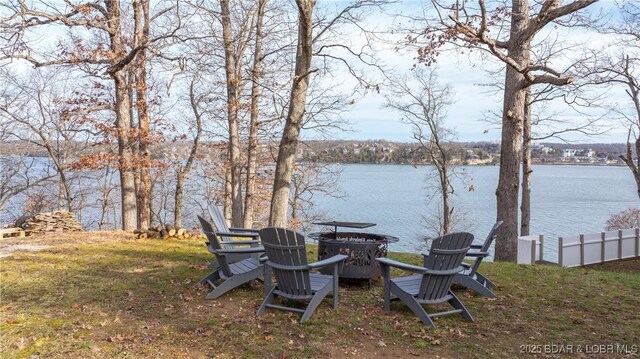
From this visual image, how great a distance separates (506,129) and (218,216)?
572 cm

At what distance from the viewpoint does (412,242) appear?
2417 centimetres

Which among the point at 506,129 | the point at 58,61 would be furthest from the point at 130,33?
the point at 506,129

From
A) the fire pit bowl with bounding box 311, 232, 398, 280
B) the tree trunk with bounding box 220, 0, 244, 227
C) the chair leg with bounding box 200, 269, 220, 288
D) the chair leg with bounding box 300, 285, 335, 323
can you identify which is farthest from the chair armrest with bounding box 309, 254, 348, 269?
the tree trunk with bounding box 220, 0, 244, 227

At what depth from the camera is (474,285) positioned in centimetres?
525

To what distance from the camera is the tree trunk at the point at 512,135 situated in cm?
875

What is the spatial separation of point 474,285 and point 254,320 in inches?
97.2

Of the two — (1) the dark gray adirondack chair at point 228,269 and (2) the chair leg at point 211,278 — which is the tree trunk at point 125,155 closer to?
(2) the chair leg at point 211,278

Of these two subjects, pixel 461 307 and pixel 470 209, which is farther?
pixel 470 209

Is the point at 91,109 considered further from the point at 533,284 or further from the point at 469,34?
the point at 533,284

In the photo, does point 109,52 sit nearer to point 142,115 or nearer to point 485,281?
point 142,115

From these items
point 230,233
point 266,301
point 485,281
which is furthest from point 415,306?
point 230,233

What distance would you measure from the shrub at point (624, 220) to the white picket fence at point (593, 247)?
11.8 m

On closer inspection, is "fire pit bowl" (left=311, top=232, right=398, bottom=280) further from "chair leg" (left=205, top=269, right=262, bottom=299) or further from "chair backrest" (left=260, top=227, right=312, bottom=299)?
"chair backrest" (left=260, top=227, right=312, bottom=299)

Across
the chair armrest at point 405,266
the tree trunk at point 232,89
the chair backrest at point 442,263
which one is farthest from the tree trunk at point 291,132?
the tree trunk at point 232,89
